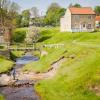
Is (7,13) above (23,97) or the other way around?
above

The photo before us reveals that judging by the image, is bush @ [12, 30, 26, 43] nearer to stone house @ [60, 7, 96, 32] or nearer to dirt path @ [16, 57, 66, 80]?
stone house @ [60, 7, 96, 32]

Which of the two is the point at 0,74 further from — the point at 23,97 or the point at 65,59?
the point at 23,97

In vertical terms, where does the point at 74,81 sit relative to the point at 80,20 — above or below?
below

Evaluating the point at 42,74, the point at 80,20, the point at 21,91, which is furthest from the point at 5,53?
the point at 80,20

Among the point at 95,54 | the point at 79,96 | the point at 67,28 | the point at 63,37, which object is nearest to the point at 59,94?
the point at 79,96

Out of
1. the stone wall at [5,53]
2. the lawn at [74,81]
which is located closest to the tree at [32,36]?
the stone wall at [5,53]

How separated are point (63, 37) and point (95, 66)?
77814 mm

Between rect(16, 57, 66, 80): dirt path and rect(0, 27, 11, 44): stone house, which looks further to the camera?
rect(0, 27, 11, 44): stone house

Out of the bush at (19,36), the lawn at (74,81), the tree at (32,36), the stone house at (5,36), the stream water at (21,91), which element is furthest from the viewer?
the bush at (19,36)

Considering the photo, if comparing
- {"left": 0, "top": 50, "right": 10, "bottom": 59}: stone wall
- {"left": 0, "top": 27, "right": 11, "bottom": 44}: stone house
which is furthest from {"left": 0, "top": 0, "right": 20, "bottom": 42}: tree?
{"left": 0, "top": 50, "right": 10, "bottom": 59}: stone wall

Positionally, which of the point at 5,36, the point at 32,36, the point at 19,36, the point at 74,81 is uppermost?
the point at 74,81

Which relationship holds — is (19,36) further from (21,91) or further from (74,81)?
(74,81)

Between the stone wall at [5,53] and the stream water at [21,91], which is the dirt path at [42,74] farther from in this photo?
the stone wall at [5,53]

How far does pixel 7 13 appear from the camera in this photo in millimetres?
140375
